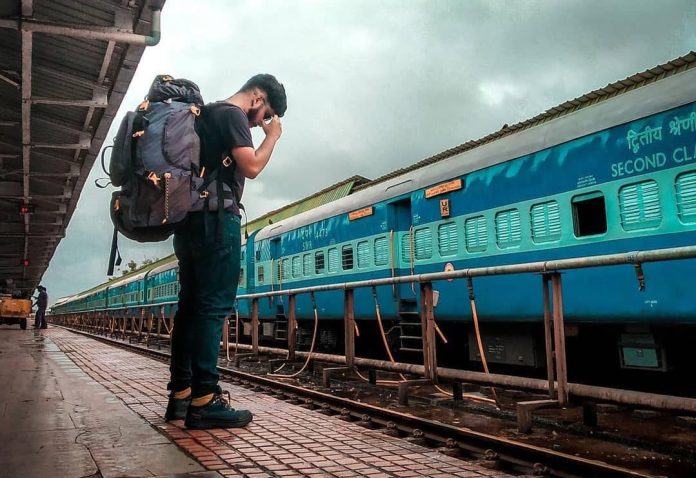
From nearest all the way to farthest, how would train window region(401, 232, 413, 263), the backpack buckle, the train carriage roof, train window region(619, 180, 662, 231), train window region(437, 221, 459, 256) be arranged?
the backpack buckle → train window region(619, 180, 662, 231) → the train carriage roof → train window region(437, 221, 459, 256) → train window region(401, 232, 413, 263)

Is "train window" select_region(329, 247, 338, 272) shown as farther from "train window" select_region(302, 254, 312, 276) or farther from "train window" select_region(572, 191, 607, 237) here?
"train window" select_region(572, 191, 607, 237)

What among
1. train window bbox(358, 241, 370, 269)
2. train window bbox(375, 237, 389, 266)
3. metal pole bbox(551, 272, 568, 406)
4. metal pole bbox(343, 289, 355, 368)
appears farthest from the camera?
train window bbox(358, 241, 370, 269)

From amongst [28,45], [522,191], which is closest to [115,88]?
[28,45]

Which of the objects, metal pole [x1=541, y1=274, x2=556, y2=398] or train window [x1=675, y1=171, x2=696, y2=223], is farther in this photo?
train window [x1=675, y1=171, x2=696, y2=223]

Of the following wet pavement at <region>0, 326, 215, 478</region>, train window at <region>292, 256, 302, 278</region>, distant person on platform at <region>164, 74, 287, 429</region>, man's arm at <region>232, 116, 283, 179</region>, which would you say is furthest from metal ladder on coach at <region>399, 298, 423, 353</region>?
man's arm at <region>232, 116, 283, 179</region>

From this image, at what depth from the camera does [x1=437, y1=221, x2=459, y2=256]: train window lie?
9.24 metres

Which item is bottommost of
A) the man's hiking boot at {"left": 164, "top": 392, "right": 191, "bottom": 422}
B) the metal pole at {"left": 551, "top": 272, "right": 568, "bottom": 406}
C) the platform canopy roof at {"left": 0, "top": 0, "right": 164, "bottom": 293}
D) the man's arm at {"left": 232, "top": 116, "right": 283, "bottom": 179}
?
the man's hiking boot at {"left": 164, "top": 392, "right": 191, "bottom": 422}

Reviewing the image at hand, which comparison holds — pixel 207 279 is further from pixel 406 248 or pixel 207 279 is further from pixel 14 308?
pixel 14 308

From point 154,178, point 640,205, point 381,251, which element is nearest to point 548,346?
point 154,178

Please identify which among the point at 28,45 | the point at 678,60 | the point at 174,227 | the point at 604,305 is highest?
the point at 28,45

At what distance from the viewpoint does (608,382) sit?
8.01 meters

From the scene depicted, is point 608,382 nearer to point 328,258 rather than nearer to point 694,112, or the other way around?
point 694,112

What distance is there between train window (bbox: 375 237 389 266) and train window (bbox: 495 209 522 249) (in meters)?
3.01

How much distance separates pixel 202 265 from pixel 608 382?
20.4 feet
